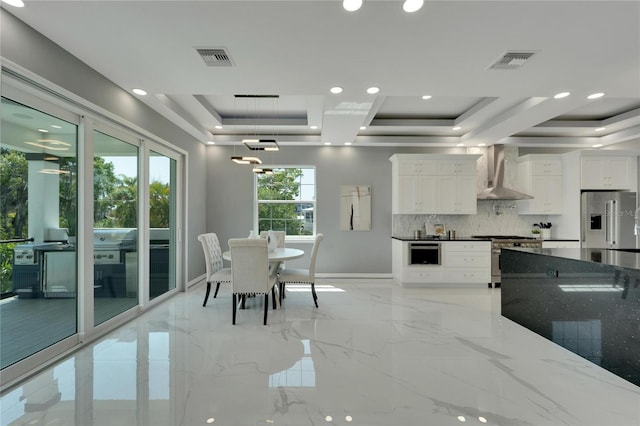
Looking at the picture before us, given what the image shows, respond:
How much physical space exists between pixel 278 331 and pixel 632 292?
304 cm

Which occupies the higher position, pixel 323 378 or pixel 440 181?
pixel 440 181

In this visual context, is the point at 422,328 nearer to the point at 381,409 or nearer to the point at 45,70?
the point at 381,409

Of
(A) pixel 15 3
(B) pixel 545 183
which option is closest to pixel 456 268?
(B) pixel 545 183

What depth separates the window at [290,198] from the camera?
20.1ft

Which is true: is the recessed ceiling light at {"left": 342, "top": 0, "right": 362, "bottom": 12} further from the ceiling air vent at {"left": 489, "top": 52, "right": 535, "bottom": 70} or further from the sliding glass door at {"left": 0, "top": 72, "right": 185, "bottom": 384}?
the sliding glass door at {"left": 0, "top": 72, "right": 185, "bottom": 384}

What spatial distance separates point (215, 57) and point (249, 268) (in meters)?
2.16

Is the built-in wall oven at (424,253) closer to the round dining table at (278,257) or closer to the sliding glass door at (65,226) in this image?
the round dining table at (278,257)

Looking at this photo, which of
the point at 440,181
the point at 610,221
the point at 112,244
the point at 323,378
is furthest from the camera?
the point at 440,181

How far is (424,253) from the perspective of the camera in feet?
17.6

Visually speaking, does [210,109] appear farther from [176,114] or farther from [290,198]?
[290,198]

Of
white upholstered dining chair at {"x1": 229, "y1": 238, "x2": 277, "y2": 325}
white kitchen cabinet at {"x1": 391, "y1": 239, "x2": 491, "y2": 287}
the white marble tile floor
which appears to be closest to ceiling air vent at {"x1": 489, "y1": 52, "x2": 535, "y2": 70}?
the white marble tile floor

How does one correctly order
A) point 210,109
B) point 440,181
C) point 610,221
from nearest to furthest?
1. point 210,109
2. point 610,221
3. point 440,181

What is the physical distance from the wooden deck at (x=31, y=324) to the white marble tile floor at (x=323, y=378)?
23 centimetres

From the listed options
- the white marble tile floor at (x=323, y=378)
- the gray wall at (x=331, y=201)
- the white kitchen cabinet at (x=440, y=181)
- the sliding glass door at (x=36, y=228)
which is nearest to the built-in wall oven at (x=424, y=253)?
the white kitchen cabinet at (x=440, y=181)
